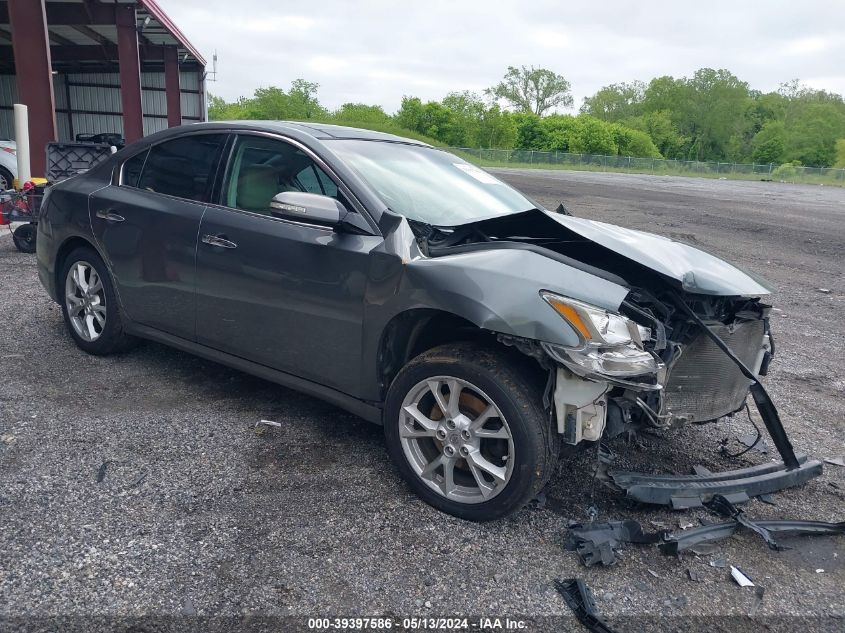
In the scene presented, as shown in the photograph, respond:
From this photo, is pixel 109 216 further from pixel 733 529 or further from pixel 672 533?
pixel 733 529

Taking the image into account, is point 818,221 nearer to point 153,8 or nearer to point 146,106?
point 153,8

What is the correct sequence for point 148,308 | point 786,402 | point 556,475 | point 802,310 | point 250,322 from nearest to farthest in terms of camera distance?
point 556,475
point 250,322
point 148,308
point 786,402
point 802,310

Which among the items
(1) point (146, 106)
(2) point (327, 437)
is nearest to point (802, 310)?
(2) point (327, 437)

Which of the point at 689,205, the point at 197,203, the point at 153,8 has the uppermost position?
the point at 153,8

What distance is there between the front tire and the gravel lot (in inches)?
5.8

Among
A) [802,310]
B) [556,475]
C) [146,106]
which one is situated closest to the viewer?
[556,475]

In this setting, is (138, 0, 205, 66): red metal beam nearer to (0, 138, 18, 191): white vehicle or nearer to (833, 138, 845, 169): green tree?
(0, 138, 18, 191): white vehicle

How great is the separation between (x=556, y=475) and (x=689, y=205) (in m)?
18.5

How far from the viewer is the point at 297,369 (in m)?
3.56

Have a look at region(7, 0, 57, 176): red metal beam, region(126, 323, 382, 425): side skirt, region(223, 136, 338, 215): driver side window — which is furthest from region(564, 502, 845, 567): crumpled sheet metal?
region(7, 0, 57, 176): red metal beam

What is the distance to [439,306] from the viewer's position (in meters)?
2.94

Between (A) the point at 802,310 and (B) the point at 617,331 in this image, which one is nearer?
(B) the point at 617,331

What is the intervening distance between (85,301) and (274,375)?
6.31ft

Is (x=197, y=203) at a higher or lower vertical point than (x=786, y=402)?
higher
